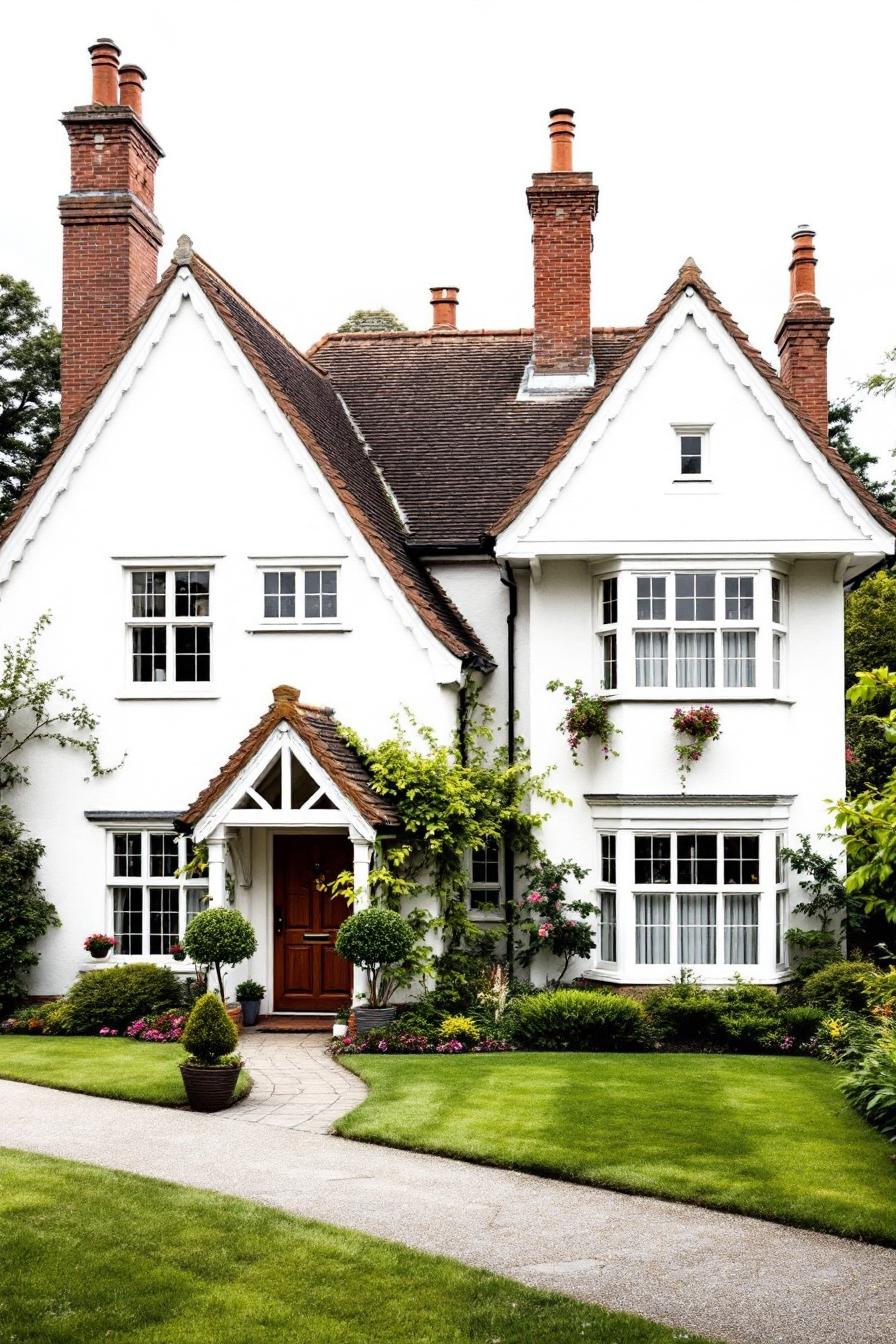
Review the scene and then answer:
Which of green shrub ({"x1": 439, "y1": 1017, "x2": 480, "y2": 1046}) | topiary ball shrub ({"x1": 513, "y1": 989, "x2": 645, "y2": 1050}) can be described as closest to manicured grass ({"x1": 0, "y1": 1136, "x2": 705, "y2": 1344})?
green shrub ({"x1": 439, "y1": 1017, "x2": 480, "y2": 1046})

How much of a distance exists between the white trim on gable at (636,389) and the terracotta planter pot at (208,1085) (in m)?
8.29

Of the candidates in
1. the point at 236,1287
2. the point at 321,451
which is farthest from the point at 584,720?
the point at 236,1287

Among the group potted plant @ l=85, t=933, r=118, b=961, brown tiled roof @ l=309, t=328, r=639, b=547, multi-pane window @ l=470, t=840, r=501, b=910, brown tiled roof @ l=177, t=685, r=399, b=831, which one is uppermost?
brown tiled roof @ l=309, t=328, r=639, b=547

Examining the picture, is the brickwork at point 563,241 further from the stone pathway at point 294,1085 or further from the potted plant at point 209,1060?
the potted plant at point 209,1060

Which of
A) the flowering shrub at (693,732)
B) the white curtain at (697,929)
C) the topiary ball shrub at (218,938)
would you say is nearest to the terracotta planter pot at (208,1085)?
the topiary ball shrub at (218,938)

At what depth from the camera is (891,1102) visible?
12672 mm

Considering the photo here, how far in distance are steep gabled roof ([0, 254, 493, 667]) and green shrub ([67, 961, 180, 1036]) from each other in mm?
5771

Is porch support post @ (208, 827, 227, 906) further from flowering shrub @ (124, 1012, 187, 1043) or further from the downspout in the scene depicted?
the downspout

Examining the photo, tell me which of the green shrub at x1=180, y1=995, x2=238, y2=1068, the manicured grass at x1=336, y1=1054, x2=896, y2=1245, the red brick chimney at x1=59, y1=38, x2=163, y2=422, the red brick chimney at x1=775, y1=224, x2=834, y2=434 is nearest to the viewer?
the manicured grass at x1=336, y1=1054, x2=896, y2=1245

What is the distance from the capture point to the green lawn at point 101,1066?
14648 millimetres

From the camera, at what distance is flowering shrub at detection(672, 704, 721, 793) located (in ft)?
62.8

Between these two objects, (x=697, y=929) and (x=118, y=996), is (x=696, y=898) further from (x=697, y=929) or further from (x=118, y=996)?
(x=118, y=996)

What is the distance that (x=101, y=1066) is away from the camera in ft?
52.2

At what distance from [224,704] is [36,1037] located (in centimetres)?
493
